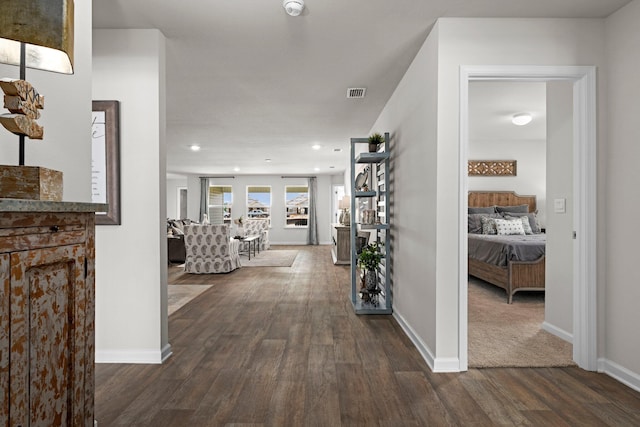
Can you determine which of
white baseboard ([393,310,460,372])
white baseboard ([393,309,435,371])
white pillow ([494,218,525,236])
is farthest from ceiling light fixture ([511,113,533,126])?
white baseboard ([393,310,460,372])

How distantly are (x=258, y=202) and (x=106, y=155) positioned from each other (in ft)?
32.7

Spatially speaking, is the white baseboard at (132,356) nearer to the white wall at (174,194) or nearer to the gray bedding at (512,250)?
the gray bedding at (512,250)

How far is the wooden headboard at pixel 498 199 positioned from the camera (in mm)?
6953

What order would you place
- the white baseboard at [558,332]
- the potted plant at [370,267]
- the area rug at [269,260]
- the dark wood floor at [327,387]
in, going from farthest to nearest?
the area rug at [269,260], the potted plant at [370,267], the white baseboard at [558,332], the dark wood floor at [327,387]

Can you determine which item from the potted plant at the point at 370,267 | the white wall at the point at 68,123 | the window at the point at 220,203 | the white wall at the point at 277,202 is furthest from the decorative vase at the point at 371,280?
the window at the point at 220,203

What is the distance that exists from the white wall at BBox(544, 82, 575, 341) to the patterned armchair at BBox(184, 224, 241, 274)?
494 centimetres

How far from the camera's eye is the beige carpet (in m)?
2.64

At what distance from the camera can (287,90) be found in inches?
152

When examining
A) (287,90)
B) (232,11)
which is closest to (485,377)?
(232,11)

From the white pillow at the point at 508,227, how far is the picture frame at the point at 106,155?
17.8 ft

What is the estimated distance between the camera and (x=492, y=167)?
7004 millimetres

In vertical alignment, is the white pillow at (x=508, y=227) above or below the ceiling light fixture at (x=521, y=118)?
below

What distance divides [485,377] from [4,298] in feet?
8.37

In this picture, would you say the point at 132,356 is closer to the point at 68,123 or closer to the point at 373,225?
the point at 68,123
